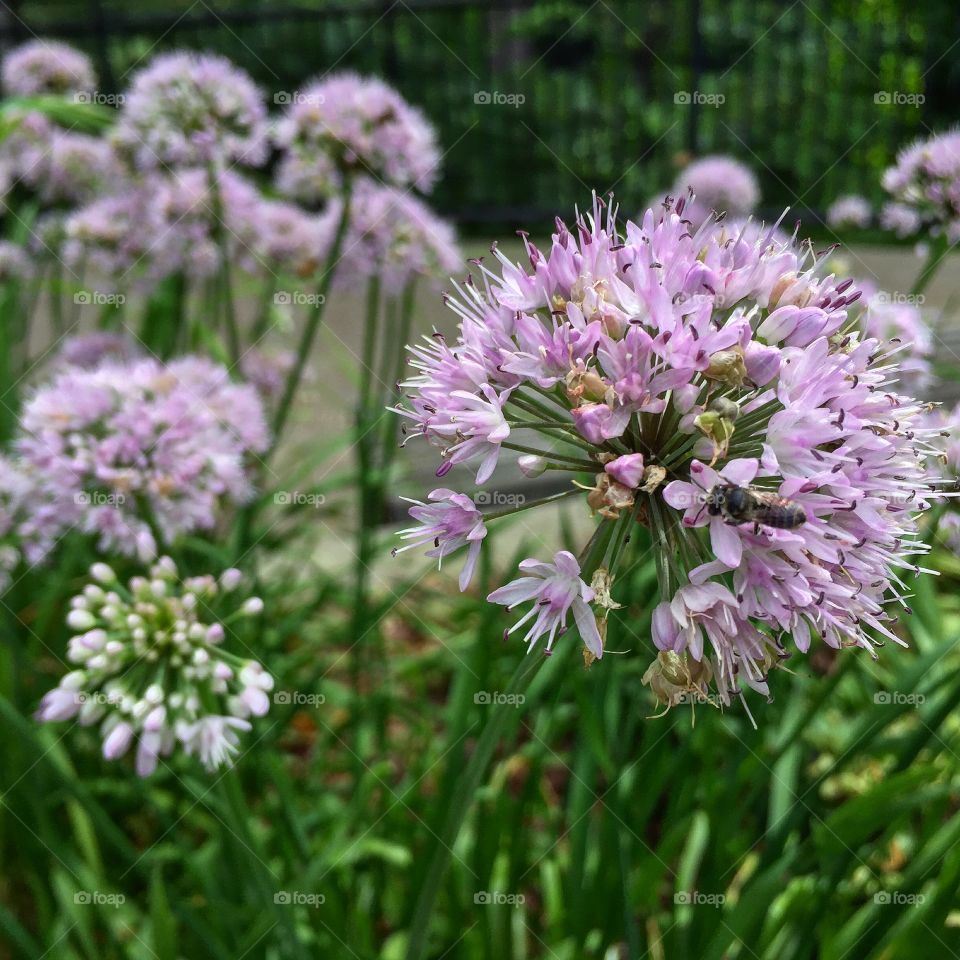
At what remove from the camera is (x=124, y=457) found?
2.38 m

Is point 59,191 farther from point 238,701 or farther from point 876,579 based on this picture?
point 876,579

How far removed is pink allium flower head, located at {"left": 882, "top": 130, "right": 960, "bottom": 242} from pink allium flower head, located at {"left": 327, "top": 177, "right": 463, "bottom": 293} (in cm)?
163

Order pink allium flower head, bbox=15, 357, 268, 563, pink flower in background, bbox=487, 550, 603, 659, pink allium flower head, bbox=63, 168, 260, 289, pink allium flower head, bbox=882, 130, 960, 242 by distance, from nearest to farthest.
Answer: pink flower in background, bbox=487, 550, 603, 659 < pink allium flower head, bbox=15, 357, 268, 563 < pink allium flower head, bbox=882, 130, 960, 242 < pink allium flower head, bbox=63, 168, 260, 289

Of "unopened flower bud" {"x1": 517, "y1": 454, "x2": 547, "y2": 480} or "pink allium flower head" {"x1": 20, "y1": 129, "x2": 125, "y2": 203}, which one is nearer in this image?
"unopened flower bud" {"x1": 517, "y1": 454, "x2": 547, "y2": 480}

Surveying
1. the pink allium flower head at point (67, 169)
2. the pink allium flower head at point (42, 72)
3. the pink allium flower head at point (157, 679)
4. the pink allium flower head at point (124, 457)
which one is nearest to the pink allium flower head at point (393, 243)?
the pink allium flower head at point (124, 457)

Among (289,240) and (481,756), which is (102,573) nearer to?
(481,756)

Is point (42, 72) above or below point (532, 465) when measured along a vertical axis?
above

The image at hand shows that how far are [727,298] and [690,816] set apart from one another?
1610mm

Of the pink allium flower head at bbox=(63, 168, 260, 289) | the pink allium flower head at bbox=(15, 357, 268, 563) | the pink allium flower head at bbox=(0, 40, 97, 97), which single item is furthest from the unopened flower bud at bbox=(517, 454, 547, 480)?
the pink allium flower head at bbox=(0, 40, 97, 97)

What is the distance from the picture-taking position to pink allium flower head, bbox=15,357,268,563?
7.84 feet

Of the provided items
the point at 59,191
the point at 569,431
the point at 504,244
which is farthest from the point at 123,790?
the point at 504,244

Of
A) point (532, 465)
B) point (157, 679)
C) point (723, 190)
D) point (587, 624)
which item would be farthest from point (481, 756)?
point (723, 190)

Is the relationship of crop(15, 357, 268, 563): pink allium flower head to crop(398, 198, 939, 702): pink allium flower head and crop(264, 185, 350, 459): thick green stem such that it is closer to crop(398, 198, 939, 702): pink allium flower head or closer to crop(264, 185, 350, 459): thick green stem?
crop(264, 185, 350, 459): thick green stem

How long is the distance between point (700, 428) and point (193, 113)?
2812 mm
